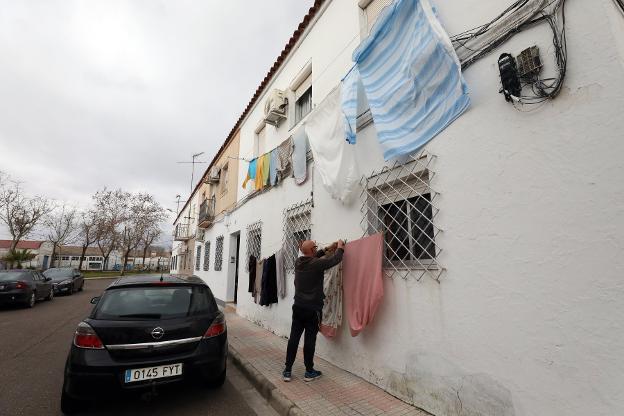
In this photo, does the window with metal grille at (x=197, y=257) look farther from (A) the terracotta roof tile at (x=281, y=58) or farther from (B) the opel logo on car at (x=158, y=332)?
(B) the opel logo on car at (x=158, y=332)

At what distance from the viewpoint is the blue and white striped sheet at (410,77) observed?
298 cm

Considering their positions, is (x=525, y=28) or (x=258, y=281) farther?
(x=258, y=281)

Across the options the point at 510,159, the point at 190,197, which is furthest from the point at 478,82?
the point at 190,197

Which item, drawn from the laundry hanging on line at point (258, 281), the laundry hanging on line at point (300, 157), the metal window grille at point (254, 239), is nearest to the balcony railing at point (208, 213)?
the metal window grille at point (254, 239)

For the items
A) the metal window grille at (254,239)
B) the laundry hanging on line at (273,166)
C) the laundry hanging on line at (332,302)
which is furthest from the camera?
the metal window grille at (254,239)

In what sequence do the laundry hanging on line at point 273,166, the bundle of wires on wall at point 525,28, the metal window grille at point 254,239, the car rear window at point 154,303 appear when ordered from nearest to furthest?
the bundle of wires on wall at point 525,28
the car rear window at point 154,303
the laundry hanging on line at point 273,166
the metal window grille at point 254,239

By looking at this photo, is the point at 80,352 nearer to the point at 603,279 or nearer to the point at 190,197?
the point at 603,279

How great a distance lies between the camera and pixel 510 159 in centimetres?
255

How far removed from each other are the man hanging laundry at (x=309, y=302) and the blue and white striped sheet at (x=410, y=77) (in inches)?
59.5

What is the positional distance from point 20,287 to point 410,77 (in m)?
13.7

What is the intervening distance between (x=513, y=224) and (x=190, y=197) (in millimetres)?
22290

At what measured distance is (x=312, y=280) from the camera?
151 inches

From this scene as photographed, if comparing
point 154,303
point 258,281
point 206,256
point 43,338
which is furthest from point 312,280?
point 206,256

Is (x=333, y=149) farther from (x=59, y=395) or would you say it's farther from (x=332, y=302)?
(x=59, y=395)
